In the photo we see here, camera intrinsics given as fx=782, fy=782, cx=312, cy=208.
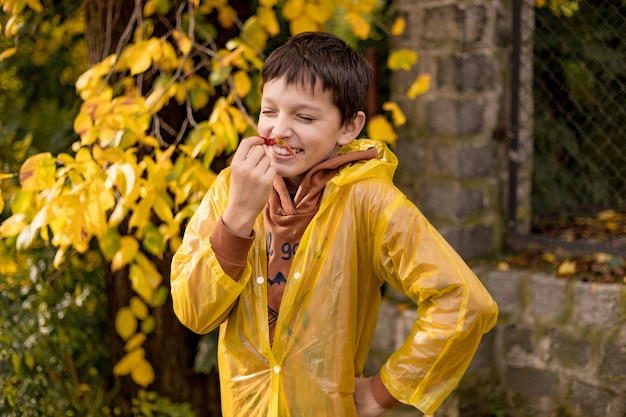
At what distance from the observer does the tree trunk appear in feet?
10.1

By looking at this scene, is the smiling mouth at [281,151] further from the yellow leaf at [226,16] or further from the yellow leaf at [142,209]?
the yellow leaf at [226,16]

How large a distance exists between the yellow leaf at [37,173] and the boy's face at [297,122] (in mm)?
909

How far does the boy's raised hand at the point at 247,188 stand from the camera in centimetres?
166

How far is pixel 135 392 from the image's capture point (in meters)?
3.33

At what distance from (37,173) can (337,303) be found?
3.65 feet

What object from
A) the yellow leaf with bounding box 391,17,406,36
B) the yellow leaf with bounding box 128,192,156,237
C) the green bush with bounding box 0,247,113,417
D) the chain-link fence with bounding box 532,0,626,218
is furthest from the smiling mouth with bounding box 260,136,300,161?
the chain-link fence with bounding box 532,0,626,218

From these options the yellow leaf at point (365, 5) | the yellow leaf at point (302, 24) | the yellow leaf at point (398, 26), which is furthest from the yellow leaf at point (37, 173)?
the yellow leaf at point (398, 26)

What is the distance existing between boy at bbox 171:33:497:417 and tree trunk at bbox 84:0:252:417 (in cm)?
139

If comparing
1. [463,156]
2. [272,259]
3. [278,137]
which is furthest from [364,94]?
[463,156]

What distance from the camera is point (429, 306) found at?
1.73 meters

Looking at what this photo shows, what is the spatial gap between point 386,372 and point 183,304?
1.58ft

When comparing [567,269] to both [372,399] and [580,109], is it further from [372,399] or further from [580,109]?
[372,399]

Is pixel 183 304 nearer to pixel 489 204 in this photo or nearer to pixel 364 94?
pixel 364 94

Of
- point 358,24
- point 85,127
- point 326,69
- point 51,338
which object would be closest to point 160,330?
point 51,338
